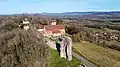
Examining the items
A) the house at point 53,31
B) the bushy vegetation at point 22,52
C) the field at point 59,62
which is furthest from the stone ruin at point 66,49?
the house at point 53,31

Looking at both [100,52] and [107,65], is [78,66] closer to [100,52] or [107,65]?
[107,65]

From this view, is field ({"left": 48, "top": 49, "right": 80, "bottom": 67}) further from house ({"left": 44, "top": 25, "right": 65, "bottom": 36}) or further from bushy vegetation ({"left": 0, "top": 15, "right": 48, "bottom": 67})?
house ({"left": 44, "top": 25, "right": 65, "bottom": 36})

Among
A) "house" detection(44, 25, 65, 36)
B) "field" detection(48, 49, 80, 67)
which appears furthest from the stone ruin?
"house" detection(44, 25, 65, 36)

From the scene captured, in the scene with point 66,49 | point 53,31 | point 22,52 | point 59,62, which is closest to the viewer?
point 22,52

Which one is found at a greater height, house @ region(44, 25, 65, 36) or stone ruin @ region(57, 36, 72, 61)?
stone ruin @ region(57, 36, 72, 61)

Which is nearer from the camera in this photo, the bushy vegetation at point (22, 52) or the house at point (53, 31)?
the bushy vegetation at point (22, 52)

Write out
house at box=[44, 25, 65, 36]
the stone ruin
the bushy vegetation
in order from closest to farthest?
the bushy vegetation
the stone ruin
house at box=[44, 25, 65, 36]

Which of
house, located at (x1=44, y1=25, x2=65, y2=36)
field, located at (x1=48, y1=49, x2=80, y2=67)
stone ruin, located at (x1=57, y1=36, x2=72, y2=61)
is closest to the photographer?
field, located at (x1=48, y1=49, x2=80, y2=67)

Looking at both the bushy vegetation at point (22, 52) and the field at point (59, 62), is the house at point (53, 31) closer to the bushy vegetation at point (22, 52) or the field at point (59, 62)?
the field at point (59, 62)

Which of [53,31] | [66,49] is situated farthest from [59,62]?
[53,31]

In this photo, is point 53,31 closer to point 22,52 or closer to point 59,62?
point 59,62

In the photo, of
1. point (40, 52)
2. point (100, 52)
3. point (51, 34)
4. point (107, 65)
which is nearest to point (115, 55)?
point (100, 52)
